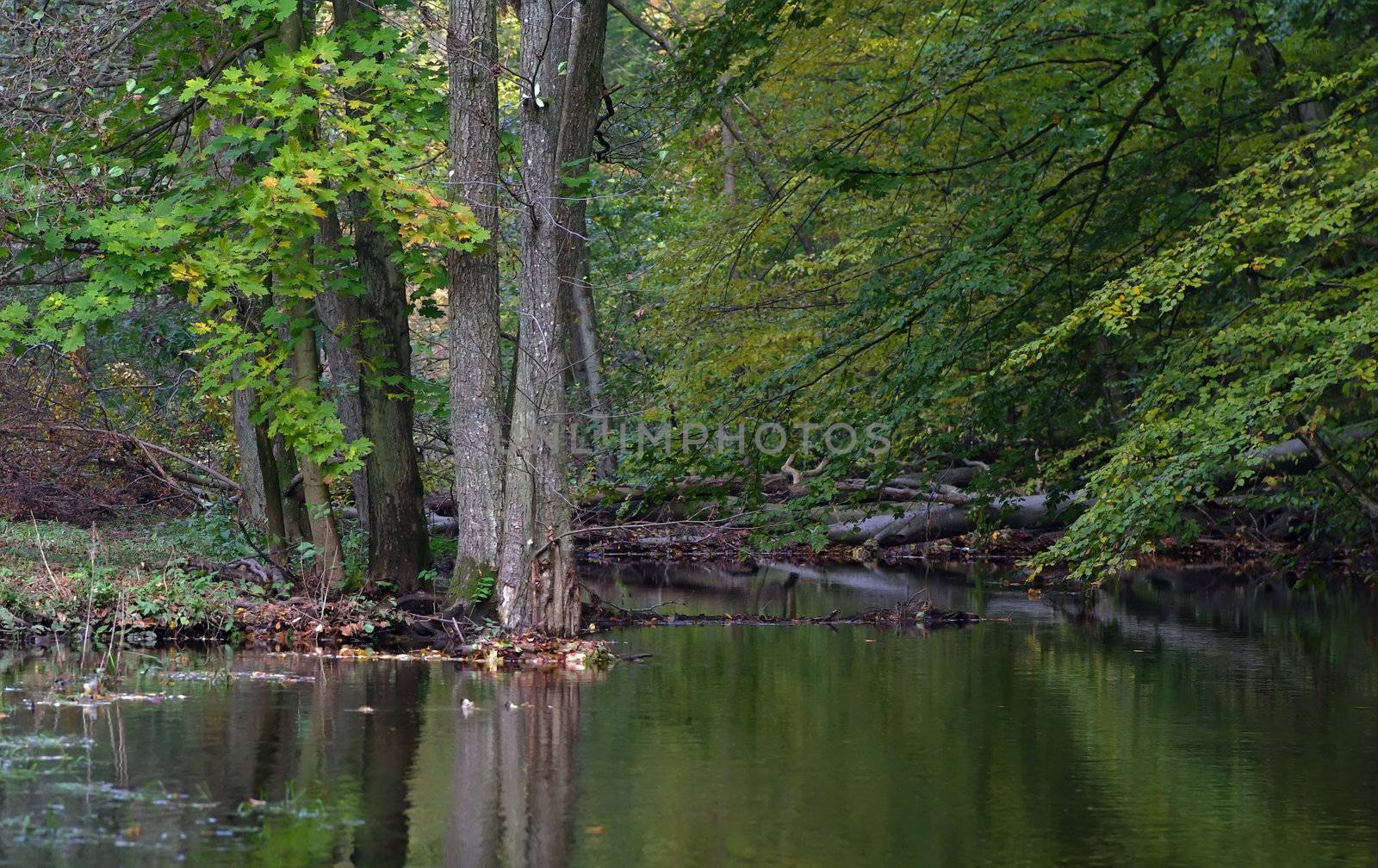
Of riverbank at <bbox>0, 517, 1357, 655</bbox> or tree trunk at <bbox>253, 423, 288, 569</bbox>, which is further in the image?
tree trunk at <bbox>253, 423, 288, 569</bbox>

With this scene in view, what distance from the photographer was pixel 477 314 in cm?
1402

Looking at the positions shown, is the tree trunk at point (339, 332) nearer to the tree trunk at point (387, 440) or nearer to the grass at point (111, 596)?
the tree trunk at point (387, 440)

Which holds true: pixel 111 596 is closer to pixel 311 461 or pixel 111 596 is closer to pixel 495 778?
pixel 311 461

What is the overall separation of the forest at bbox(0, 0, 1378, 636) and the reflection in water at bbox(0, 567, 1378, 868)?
161cm

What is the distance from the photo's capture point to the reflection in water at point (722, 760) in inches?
258

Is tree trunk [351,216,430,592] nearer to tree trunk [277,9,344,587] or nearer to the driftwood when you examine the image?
tree trunk [277,9,344,587]

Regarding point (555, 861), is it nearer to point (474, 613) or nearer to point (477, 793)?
point (477, 793)

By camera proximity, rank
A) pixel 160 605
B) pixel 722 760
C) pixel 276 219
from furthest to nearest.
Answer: pixel 160 605
pixel 276 219
pixel 722 760

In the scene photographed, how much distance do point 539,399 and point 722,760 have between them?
5.44m

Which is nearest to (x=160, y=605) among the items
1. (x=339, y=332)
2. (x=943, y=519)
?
(x=339, y=332)

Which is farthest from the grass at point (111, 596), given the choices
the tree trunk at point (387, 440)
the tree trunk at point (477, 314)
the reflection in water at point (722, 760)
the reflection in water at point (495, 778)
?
Result: the reflection in water at point (495, 778)

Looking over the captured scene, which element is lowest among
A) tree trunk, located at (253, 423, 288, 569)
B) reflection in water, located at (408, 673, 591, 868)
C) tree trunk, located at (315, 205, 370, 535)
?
reflection in water, located at (408, 673, 591, 868)

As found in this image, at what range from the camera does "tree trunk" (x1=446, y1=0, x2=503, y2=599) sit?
45.4ft

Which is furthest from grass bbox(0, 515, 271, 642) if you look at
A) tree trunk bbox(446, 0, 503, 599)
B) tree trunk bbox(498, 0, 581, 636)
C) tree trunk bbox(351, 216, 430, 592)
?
tree trunk bbox(498, 0, 581, 636)
